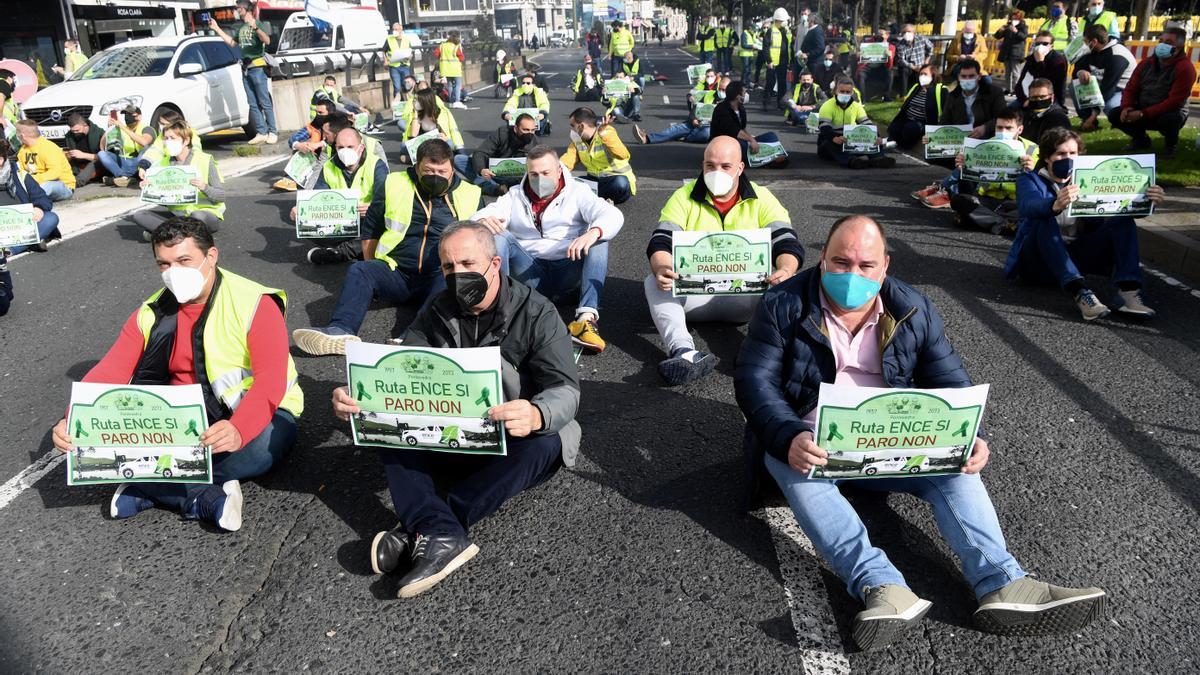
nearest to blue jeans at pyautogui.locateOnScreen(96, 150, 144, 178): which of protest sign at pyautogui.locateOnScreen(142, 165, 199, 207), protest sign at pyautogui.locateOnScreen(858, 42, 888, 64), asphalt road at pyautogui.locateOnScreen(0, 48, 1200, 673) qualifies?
protest sign at pyautogui.locateOnScreen(142, 165, 199, 207)

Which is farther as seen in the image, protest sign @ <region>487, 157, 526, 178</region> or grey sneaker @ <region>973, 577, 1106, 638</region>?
protest sign @ <region>487, 157, 526, 178</region>

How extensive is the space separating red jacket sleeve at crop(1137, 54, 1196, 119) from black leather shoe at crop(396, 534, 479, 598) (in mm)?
10511

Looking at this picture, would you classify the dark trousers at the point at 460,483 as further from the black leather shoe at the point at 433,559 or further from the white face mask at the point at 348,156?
the white face mask at the point at 348,156

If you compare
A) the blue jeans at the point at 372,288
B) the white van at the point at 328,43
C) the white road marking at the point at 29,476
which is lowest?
the white road marking at the point at 29,476

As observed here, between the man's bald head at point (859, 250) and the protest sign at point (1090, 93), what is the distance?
933 cm

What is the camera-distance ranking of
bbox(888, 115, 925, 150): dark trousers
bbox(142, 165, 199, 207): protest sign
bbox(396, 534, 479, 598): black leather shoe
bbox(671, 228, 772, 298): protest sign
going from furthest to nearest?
bbox(888, 115, 925, 150): dark trousers < bbox(142, 165, 199, 207): protest sign < bbox(671, 228, 772, 298): protest sign < bbox(396, 534, 479, 598): black leather shoe

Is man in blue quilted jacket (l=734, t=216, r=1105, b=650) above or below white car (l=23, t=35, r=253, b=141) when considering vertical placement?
below

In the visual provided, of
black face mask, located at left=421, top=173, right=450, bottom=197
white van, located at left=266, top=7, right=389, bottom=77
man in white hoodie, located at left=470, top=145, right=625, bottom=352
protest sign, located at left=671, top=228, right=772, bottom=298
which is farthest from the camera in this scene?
white van, located at left=266, top=7, right=389, bottom=77

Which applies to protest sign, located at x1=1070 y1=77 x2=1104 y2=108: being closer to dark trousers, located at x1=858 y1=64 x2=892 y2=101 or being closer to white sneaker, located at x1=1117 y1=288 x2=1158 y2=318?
white sneaker, located at x1=1117 y1=288 x2=1158 y2=318

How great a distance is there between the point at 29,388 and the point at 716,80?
14.8 metres

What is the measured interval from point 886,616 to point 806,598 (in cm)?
44

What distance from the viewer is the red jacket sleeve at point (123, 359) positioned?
12.4 ft

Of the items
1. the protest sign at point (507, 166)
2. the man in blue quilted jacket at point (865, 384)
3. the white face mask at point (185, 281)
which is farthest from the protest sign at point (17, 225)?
the man in blue quilted jacket at point (865, 384)

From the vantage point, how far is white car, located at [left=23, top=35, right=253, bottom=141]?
13.5m
